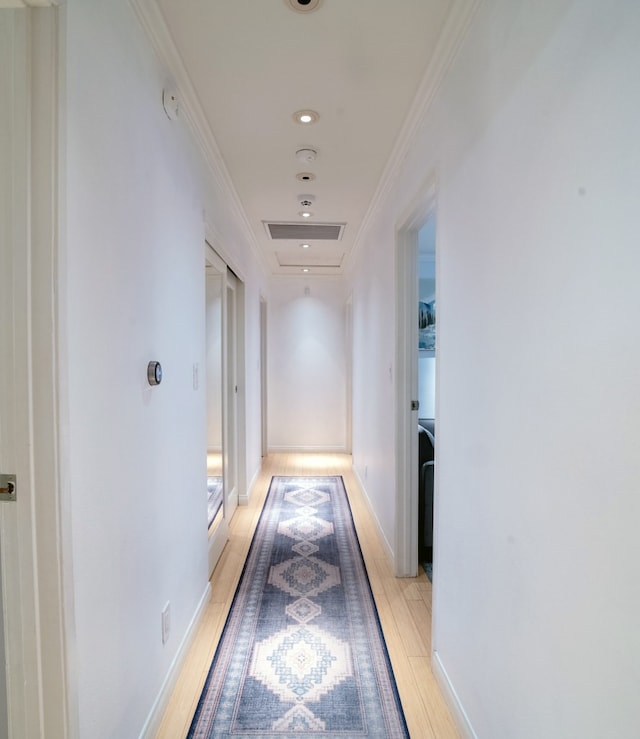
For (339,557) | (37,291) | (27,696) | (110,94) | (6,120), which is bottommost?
(339,557)

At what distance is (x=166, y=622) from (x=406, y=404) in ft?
5.24

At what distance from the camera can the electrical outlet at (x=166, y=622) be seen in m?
1.53

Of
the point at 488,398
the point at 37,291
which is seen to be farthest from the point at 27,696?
the point at 488,398

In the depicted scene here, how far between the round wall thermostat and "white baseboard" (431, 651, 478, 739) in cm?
152

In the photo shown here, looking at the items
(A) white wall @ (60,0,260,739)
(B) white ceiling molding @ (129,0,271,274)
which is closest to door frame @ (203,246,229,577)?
(B) white ceiling molding @ (129,0,271,274)

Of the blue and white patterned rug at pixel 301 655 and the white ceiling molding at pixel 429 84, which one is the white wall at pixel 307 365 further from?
the white ceiling molding at pixel 429 84

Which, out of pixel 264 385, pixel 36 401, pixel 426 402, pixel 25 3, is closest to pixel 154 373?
pixel 36 401

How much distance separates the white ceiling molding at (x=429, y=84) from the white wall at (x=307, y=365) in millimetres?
2784

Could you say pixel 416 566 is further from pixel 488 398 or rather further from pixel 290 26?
pixel 290 26

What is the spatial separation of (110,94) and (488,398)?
1359 mm

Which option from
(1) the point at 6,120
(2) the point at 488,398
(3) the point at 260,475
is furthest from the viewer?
(3) the point at 260,475

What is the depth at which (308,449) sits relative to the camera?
559 cm

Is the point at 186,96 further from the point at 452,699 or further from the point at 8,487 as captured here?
the point at 452,699

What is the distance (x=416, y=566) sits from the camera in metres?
2.50
